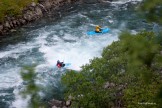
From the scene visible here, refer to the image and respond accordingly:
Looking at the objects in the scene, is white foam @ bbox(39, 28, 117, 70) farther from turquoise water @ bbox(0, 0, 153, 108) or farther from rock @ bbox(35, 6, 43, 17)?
rock @ bbox(35, 6, 43, 17)

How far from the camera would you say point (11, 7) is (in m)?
32.3

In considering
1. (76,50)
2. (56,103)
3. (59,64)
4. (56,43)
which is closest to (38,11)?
(56,43)

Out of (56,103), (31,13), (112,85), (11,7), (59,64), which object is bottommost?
(31,13)

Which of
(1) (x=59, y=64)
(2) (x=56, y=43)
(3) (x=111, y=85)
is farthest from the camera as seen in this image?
(2) (x=56, y=43)

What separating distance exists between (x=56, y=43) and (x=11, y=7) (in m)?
8.15

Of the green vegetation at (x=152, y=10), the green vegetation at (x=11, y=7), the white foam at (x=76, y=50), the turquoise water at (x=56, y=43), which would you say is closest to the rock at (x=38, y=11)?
the turquoise water at (x=56, y=43)

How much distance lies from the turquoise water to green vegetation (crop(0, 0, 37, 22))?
2.13m

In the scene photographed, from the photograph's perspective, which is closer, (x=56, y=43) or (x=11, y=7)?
(x=56, y=43)

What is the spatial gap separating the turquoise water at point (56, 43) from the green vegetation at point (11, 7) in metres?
2.13

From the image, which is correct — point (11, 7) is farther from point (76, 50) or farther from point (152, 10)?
point (152, 10)

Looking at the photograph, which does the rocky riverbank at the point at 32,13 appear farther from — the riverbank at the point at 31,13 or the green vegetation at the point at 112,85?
the green vegetation at the point at 112,85

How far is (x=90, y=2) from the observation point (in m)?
37.7

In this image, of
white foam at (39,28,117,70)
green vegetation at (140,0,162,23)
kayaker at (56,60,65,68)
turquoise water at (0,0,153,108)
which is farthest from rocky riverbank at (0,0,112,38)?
green vegetation at (140,0,162,23)

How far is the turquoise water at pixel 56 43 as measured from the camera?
20.6 meters
